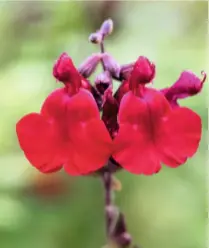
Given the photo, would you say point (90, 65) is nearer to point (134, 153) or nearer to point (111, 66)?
point (111, 66)

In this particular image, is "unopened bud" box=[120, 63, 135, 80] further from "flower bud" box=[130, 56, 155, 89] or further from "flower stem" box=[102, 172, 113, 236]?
"flower stem" box=[102, 172, 113, 236]

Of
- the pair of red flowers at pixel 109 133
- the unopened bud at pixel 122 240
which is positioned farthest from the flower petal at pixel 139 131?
the unopened bud at pixel 122 240

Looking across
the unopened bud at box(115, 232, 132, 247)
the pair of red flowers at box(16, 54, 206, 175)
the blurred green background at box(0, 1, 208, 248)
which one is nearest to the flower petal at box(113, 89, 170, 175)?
the pair of red flowers at box(16, 54, 206, 175)

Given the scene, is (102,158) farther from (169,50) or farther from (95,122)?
(169,50)

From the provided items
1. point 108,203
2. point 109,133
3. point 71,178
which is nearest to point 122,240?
point 108,203

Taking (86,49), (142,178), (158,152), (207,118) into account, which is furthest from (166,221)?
(158,152)

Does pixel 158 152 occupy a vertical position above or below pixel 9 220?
above

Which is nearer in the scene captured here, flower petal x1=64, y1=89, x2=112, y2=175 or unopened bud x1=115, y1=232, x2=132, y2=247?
flower petal x1=64, y1=89, x2=112, y2=175
